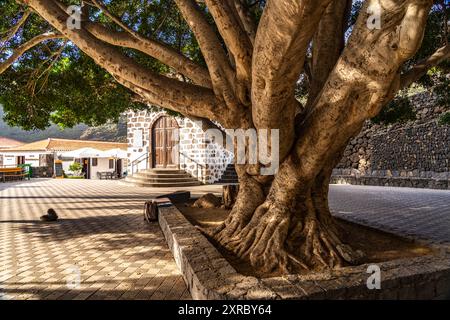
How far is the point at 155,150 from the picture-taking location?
696 inches

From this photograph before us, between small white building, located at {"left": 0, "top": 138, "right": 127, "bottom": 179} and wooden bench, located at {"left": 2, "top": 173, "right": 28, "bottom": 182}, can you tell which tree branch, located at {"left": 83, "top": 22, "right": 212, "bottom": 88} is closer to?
wooden bench, located at {"left": 2, "top": 173, "right": 28, "bottom": 182}

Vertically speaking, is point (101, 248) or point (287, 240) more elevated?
point (287, 240)

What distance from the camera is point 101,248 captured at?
4.77 m

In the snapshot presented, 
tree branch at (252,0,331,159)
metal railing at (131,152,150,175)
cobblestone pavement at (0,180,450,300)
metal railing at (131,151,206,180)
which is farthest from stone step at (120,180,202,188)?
tree branch at (252,0,331,159)

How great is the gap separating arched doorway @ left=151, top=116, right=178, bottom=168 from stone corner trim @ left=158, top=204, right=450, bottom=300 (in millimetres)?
14359

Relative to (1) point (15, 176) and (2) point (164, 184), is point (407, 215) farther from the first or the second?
(1) point (15, 176)

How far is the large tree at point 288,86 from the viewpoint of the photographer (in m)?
2.45

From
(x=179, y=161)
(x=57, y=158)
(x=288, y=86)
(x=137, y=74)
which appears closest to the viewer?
(x=288, y=86)

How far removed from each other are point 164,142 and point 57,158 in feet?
51.3

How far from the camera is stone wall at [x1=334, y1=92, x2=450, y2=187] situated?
14.2 metres

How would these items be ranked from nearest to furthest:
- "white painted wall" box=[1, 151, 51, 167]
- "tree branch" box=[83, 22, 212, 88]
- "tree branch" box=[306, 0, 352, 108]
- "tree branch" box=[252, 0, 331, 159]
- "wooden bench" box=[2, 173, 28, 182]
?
"tree branch" box=[252, 0, 331, 159] < "tree branch" box=[306, 0, 352, 108] < "tree branch" box=[83, 22, 212, 88] < "wooden bench" box=[2, 173, 28, 182] < "white painted wall" box=[1, 151, 51, 167]

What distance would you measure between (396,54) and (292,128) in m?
1.38

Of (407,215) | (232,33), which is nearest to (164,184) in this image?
(407,215)
